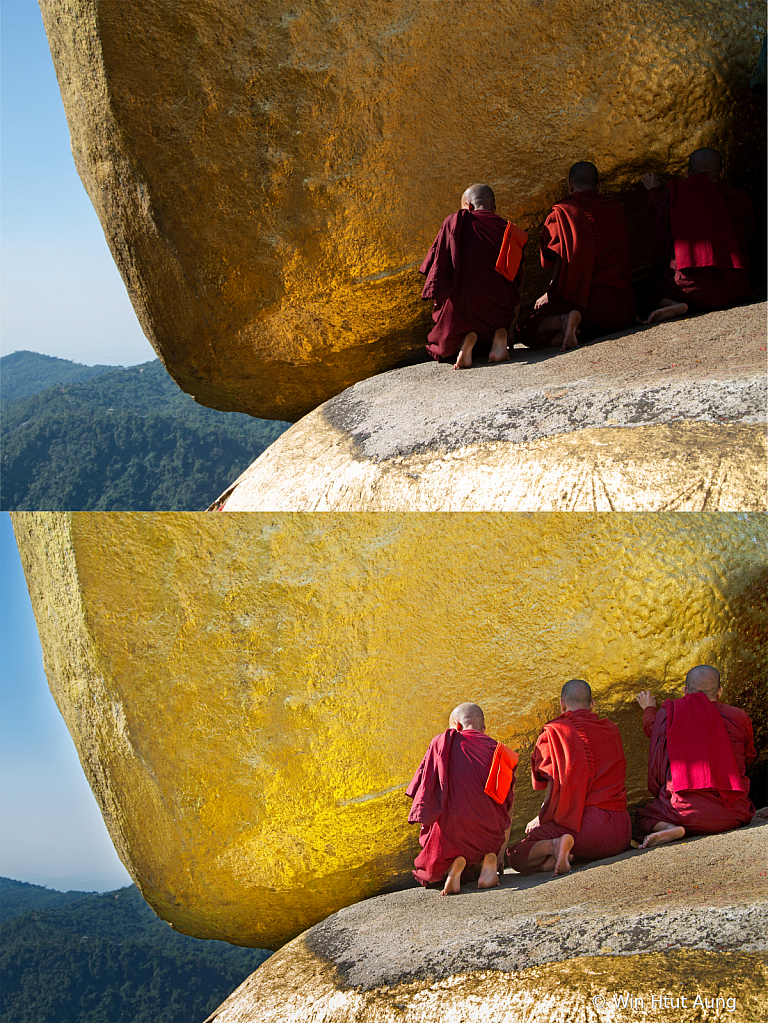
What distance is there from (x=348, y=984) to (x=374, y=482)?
83.7 inches

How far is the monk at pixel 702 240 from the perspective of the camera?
14.4 ft

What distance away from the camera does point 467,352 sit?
15.3ft

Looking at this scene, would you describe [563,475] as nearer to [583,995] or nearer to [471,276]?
[471,276]

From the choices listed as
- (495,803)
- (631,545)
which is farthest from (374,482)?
(495,803)

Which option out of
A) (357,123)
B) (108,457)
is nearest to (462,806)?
(357,123)

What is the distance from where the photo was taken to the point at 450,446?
3.79 m

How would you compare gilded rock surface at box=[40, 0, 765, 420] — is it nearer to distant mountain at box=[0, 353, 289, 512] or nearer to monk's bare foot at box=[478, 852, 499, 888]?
monk's bare foot at box=[478, 852, 499, 888]

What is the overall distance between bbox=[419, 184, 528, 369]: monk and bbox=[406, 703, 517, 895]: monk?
2252 mm

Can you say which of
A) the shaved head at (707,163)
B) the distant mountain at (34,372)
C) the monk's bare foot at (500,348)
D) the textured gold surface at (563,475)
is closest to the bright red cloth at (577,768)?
the textured gold surface at (563,475)

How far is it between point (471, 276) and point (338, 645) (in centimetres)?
217

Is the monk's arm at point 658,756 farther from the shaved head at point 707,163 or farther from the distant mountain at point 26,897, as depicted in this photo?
the distant mountain at point 26,897

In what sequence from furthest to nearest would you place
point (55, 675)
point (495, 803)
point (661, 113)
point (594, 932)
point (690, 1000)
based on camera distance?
point (661, 113), point (55, 675), point (495, 803), point (594, 932), point (690, 1000)

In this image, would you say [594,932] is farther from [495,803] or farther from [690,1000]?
[495,803]

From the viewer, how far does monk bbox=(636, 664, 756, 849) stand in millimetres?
3498
